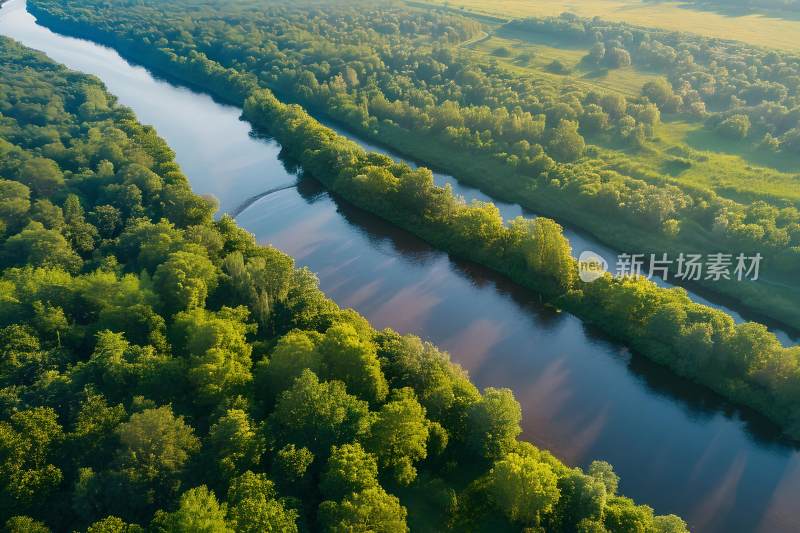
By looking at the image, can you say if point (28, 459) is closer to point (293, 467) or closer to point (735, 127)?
point (293, 467)

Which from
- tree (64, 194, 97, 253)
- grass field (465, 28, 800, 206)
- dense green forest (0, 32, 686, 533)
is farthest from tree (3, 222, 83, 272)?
grass field (465, 28, 800, 206)

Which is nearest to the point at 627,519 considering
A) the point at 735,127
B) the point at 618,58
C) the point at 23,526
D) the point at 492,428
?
the point at 492,428

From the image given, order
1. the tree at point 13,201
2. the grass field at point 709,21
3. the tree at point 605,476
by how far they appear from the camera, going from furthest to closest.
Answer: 1. the grass field at point 709,21
2. the tree at point 13,201
3. the tree at point 605,476

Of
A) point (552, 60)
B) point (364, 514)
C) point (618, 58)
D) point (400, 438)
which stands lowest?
point (364, 514)

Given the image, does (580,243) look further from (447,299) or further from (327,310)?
(327,310)

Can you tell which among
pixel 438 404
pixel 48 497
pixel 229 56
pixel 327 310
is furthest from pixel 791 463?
pixel 229 56

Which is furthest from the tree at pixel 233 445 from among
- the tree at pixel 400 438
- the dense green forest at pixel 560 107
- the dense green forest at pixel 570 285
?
the dense green forest at pixel 560 107

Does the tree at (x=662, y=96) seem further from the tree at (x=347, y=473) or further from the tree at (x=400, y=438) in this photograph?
the tree at (x=347, y=473)
